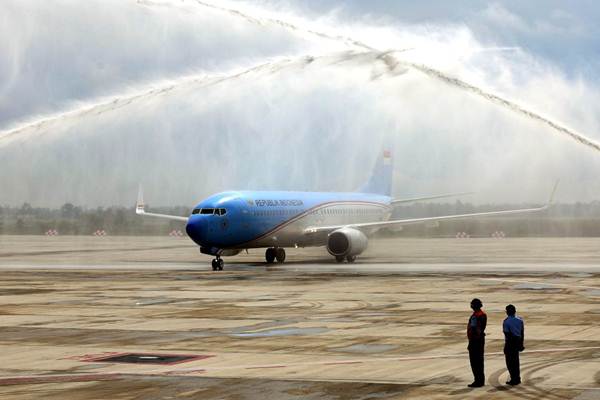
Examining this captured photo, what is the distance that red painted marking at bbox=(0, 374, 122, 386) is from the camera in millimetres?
20281

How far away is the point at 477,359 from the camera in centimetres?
Answer: 1939

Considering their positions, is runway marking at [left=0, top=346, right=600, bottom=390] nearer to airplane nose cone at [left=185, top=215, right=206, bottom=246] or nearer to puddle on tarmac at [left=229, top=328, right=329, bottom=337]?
puddle on tarmac at [left=229, top=328, right=329, bottom=337]

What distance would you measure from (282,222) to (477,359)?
158 ft

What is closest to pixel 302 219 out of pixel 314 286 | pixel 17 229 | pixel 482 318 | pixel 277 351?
pixel 314 286

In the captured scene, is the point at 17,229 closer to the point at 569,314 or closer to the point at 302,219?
the point at 302,219

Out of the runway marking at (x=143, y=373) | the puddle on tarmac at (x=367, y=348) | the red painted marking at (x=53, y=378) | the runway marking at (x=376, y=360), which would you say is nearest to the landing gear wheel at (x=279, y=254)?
the puddle on tarmac at (x=367, y=348)

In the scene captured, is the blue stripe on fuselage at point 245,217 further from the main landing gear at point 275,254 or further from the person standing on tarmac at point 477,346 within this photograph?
the person standing on tarmac at point 477,346

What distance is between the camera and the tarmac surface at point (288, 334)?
19.6 meters

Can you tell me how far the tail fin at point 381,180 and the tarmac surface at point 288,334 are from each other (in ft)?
105

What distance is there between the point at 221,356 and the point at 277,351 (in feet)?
5.16

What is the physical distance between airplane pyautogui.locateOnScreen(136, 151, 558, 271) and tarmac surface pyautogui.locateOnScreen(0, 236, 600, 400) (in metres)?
5.12

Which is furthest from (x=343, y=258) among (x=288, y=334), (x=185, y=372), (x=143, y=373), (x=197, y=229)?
(x=143, y=373)

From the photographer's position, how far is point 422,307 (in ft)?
116

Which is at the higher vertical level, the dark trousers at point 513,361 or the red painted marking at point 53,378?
the dark trousers at point 513,361
